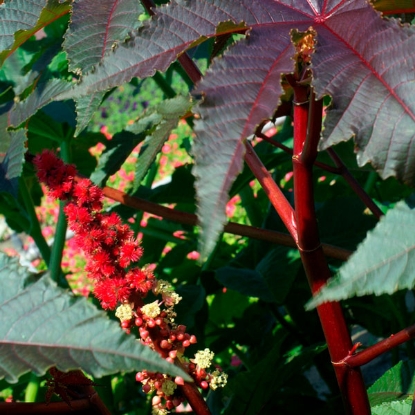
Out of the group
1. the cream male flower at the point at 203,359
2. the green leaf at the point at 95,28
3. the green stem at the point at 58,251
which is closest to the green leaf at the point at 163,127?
the green leaf at the point at 95,28

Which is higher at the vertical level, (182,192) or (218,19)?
(218,19)

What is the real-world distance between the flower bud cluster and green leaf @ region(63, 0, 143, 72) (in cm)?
11

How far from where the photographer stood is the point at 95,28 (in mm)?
533

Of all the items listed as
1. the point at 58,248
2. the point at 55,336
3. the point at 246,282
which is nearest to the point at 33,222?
the point at 58,248

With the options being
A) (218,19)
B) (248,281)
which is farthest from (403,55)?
(248,281)

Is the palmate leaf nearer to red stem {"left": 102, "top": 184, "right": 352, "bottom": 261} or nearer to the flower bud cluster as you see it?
the flower bud cluster

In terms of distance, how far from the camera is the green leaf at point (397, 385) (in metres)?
0.67

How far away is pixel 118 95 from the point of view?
6199 millimetres

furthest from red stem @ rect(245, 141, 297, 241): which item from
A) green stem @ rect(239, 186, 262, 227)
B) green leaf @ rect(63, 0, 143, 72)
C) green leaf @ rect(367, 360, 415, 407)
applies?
green stem @ rect(239, 186, 262, 227)

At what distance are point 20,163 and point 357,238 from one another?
609 millimetres

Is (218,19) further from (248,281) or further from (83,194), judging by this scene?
(248,281)

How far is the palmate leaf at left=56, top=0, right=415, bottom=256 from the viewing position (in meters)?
0.35

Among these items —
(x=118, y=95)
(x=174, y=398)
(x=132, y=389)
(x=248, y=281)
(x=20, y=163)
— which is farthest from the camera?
(x=118, y=95)

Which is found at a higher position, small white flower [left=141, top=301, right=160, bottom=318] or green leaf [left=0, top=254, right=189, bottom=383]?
A: green leaf [left=0, top=254, right=189, bottom=383]
